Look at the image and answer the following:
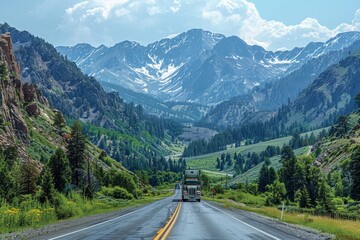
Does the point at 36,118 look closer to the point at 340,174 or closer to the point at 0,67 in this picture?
the point at 0,67

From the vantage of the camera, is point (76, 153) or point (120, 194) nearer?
point (76, 153)

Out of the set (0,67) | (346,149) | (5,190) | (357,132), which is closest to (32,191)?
(5,190)

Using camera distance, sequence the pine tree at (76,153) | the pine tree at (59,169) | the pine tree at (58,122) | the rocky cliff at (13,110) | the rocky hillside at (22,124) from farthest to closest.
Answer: the pine tree at (58,122) < the rocky hillside at (22,124) < the rocky cliff at (13,110) < the pine tree at (76,153) < the pine tree at (59,169)

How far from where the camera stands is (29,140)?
5413 inches

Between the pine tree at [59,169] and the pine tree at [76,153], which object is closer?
the pine tree at [59,169]

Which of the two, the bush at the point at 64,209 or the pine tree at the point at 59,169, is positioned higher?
the pine tree at the point at 59,169

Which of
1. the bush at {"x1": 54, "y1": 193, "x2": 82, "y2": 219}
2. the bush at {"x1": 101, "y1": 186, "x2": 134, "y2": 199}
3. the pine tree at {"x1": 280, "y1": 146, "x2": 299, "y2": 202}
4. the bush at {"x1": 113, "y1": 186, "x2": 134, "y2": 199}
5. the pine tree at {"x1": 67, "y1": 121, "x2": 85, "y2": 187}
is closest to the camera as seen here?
the bush at {"x1": 54, "y1": 193, "x2": 82, "y2": 219}

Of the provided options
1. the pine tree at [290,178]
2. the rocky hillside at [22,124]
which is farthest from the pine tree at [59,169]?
the pine tree at [290,178]

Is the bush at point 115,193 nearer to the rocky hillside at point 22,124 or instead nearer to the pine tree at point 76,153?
the rocky hillside at point 22,124

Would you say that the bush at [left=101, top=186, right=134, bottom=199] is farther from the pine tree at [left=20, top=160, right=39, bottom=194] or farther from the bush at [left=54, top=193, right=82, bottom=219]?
the bush at [left=54, top=193, right=82, bottom=219]

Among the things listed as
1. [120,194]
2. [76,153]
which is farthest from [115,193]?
[76,153]

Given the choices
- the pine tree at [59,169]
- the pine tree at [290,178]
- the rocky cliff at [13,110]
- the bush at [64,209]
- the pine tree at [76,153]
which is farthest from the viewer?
the pine tree at [290,178]

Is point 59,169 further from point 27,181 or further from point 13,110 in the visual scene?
point 13,110

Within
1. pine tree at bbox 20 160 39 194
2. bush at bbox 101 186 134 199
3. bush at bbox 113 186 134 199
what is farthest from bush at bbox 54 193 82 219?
bush at bbox 113 186 134 199
